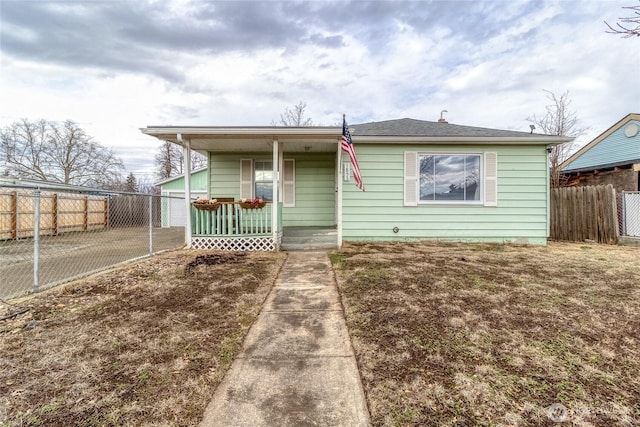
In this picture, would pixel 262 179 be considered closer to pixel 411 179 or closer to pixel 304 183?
pixel 304 183

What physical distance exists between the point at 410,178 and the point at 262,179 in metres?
4.21

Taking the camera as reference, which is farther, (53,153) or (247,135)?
(53,153)

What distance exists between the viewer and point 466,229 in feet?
24.5

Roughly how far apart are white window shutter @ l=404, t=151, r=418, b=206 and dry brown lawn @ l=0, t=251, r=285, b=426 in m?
4.66

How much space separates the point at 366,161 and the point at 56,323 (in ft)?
21.1

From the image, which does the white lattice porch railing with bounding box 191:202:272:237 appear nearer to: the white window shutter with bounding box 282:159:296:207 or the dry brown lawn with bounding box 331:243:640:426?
the white window shutter with bounding box 282:159:296:207

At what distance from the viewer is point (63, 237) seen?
→ 6.44 m

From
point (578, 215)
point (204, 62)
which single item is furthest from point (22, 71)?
point (578, 215)

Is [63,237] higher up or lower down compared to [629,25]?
lower down

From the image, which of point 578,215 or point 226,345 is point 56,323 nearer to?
point 226,345

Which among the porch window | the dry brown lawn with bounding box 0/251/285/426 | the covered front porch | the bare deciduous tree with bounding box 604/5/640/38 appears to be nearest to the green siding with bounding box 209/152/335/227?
the covered front porch

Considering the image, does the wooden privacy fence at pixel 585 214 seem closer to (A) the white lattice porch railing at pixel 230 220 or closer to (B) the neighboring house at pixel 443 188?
(B) the neighboring house at pixel 443 188

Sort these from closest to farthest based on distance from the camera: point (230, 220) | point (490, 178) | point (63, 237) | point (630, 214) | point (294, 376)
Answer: point (294, 376) → point (63, 237) → point (230, 220) → point (490, 178) → point (630, 214)

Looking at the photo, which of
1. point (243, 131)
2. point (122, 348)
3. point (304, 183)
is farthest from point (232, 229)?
point (122, 348)
